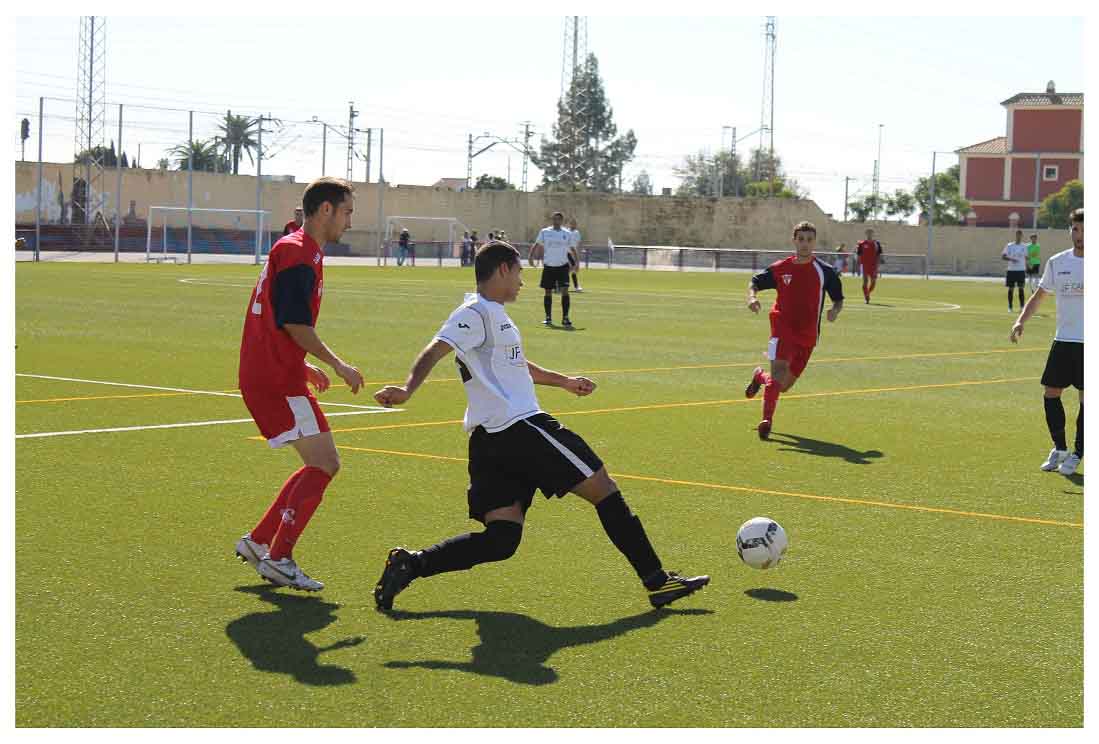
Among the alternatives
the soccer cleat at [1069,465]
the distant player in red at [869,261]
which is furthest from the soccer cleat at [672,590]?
the distant player in red at [869,261]

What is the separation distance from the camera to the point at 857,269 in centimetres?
7500

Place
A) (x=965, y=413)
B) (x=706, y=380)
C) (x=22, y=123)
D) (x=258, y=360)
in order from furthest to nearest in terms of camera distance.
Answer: (x=22, y=123) → (x=706, y=380) → (x=965, y=413) → (x=258, y=360)

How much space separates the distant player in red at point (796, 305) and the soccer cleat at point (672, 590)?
23.0 ft

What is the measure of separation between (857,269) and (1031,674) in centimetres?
7079

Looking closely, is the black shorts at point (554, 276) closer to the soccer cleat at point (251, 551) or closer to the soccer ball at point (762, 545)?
the soccer ball at point (762, 545)

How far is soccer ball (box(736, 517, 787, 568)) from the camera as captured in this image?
7.29 meters

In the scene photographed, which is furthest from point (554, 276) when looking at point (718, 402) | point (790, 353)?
point (790, 353)

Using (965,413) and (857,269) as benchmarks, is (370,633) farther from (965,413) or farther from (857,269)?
(857,269)

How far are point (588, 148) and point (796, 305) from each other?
12458 centimetres

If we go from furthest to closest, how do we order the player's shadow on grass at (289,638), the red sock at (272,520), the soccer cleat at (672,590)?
the red sock at (272,520), the soccer cleat at (672,590), the player's shadow on grass at (289,638)

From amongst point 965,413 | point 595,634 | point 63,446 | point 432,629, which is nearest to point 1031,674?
point 595,634

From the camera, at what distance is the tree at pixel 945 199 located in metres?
121

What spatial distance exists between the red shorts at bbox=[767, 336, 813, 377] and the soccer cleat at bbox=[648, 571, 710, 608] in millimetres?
7099

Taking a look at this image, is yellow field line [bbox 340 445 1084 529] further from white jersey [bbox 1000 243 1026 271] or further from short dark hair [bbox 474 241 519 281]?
white jersey [bbox 1000 243 1026 271]
